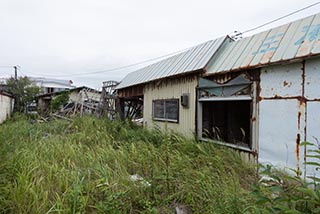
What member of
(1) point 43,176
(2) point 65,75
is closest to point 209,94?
(1) point 43,176

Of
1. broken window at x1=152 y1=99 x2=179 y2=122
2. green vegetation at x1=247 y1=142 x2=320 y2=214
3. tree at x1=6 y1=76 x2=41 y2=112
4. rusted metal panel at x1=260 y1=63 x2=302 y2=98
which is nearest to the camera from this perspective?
green vegetation at x1=247 y1=142 x2=320 y2=214

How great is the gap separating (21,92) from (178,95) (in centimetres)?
2130

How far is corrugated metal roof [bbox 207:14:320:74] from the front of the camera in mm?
3991

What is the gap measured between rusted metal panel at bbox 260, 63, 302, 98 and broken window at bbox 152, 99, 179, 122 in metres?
3.27

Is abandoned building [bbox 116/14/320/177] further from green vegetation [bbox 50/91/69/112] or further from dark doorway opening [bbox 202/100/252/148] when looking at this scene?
green vegetation [bbox 50/91/69/112]

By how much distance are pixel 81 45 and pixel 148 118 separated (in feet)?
45.6

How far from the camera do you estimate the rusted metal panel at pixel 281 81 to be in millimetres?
4051

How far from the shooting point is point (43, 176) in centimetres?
358

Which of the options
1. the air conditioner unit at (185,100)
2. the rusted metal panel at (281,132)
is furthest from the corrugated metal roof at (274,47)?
the air conditioner unit at (185,100)

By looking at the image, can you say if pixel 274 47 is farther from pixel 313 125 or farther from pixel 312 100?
pixel 313 125

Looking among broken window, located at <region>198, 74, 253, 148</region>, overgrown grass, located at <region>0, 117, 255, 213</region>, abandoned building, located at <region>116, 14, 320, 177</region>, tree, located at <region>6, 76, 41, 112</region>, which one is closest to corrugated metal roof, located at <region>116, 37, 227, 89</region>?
abandoned building, located at <region>116, 14, 320, 177</region>

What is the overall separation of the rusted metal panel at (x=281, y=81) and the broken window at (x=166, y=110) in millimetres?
3269

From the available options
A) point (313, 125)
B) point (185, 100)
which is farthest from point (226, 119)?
point (313, 125)

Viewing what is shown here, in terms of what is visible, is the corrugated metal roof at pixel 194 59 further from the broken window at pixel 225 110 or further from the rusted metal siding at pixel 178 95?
the broken window at pixel 225 110
